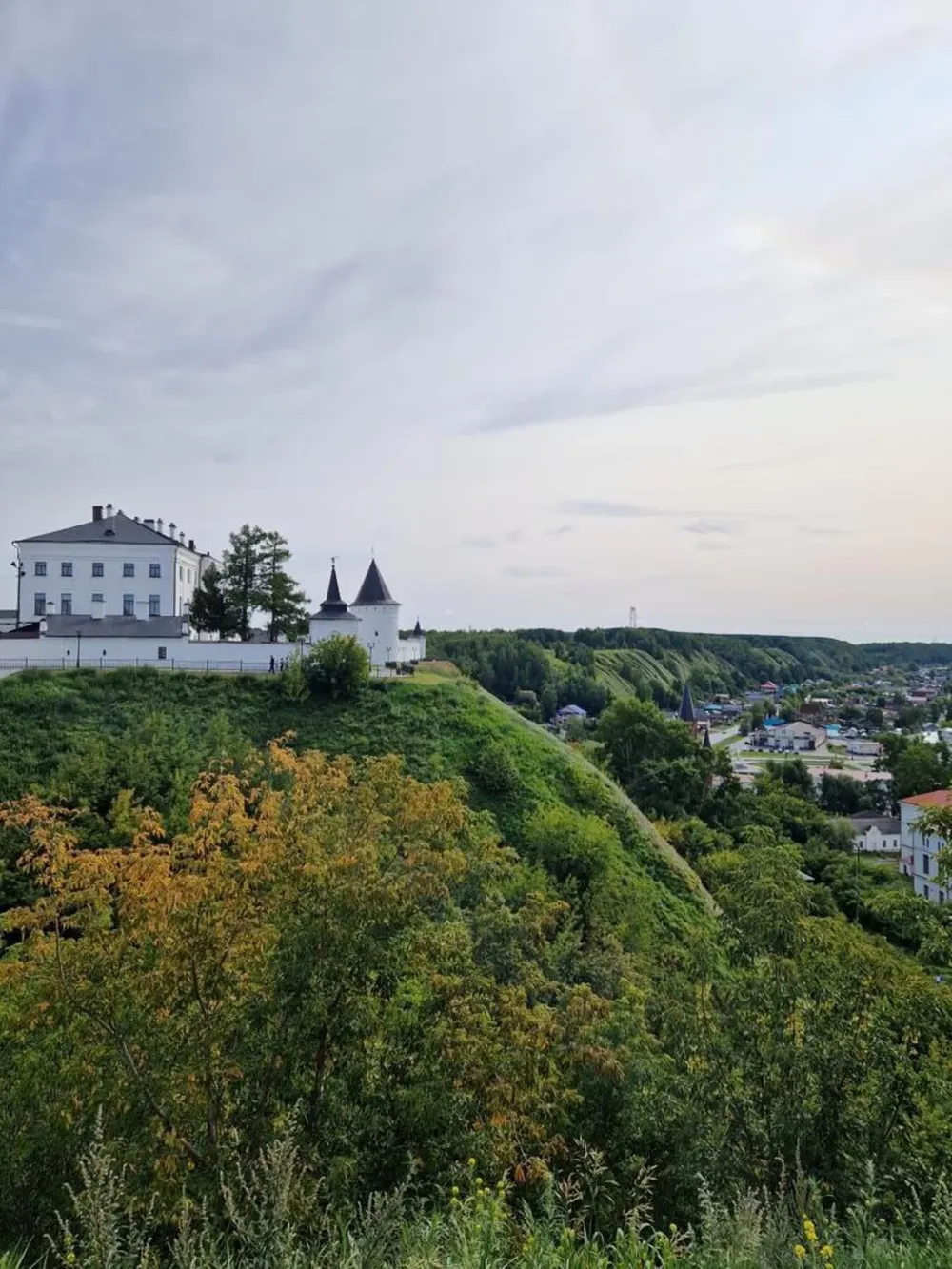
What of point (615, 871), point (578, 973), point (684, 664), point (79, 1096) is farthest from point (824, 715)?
point (79, 1096)

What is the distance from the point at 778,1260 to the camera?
393cm

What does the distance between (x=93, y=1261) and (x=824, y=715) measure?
156706mm

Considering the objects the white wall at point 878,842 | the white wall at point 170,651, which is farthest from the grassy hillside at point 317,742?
the white wall at point 878,842

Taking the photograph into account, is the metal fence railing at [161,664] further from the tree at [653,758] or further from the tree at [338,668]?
the tree at [653,758]

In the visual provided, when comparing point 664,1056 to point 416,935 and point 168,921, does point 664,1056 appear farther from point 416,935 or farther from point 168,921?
point 168,921

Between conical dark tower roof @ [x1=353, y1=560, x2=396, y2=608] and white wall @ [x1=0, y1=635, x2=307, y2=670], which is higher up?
conical dark tower roof @ [x1=353, y1=560, x2=396, y2=608]

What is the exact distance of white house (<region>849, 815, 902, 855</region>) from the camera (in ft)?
169

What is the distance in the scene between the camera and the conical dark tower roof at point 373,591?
38719mm

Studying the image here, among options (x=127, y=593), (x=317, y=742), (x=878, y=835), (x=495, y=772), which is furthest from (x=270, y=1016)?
(x=878, y=835)

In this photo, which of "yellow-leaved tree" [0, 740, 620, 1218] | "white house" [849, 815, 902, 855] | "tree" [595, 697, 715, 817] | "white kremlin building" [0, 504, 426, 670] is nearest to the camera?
"yellow-leaved tree" [0, 740, 620, 1218]

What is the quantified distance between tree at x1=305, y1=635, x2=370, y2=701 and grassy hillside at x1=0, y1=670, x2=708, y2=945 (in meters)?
0.84

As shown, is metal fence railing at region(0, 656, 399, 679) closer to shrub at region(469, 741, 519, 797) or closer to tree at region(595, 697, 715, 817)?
shrub at region(469, 741, 519, 797)

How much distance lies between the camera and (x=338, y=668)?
31.1 metres

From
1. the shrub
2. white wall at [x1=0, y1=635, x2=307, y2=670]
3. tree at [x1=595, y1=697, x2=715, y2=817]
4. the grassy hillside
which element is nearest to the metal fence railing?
white wall at [x1=0, y1=635, x2=307, y2=670]
